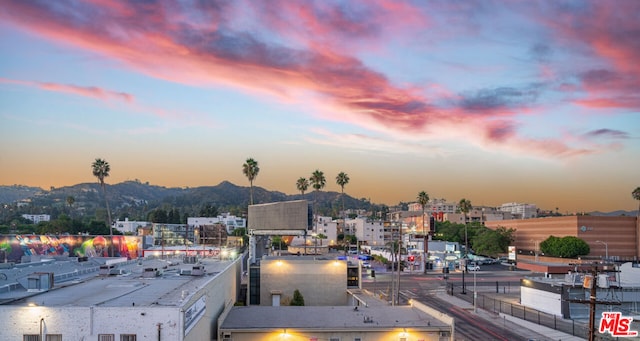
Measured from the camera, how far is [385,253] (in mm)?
150750

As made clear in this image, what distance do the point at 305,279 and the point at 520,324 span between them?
83.5 feet

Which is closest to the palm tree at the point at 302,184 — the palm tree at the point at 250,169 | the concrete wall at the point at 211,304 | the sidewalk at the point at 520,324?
the palm tree at the point at 250,169

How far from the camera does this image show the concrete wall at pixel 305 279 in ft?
216

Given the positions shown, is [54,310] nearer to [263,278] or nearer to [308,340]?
[308,340]

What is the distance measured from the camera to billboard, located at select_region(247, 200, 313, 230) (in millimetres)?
79188

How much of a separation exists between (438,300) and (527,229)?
344ft

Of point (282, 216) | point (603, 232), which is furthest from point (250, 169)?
point (603, 232)

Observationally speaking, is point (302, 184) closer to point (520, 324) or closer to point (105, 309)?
point (520, 324)

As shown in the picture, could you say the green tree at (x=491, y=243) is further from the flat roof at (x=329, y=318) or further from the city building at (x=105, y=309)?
the city building at (x=105, y=309)

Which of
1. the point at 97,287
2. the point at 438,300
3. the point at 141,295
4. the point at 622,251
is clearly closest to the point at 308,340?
the point at 141,295

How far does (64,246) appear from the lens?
12294 cm

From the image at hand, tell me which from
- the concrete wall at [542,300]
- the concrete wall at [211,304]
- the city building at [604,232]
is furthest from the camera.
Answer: the city building at [604,232]

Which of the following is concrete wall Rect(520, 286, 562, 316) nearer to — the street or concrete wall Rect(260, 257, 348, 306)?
the street

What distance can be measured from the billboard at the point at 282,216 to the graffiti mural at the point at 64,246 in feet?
137
